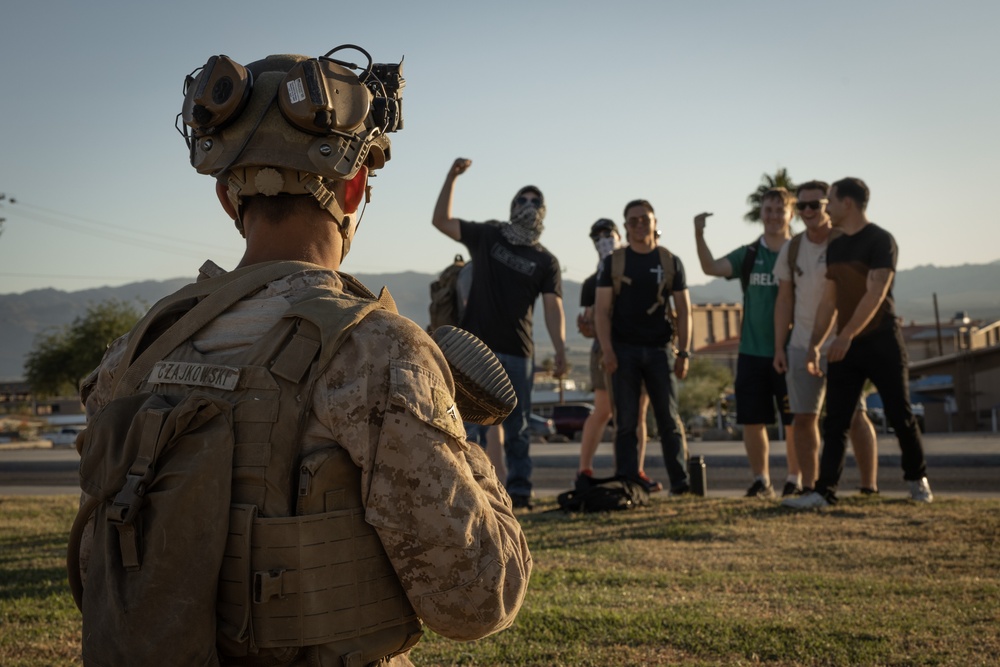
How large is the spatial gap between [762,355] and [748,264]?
87 cm

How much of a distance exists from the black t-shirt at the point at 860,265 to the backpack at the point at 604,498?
222 centimetres

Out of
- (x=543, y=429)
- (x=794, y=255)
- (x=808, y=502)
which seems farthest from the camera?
(x=543, y=429)

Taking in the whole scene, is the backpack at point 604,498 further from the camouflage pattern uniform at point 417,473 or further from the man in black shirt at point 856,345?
the camouflage pattern uniform at point 417,473

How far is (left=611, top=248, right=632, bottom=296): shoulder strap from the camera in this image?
9117 millimetres

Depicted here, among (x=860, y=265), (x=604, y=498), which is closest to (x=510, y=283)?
(x=604, y=498)

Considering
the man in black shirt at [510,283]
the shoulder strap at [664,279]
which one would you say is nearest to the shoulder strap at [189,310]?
the man in black shirt at [510,283]

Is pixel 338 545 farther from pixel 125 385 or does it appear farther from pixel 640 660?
pixel 640 660

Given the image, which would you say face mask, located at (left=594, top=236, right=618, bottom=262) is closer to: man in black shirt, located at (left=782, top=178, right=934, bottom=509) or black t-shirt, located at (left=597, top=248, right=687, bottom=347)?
black t-shirt, located at (left=597, top=248, right=687, bottom=347)

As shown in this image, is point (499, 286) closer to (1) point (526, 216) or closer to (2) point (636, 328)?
(1) point (526, 216)

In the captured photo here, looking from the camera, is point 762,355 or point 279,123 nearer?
point 279,123

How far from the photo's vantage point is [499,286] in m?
8.77

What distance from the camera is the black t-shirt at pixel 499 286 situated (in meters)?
8.71

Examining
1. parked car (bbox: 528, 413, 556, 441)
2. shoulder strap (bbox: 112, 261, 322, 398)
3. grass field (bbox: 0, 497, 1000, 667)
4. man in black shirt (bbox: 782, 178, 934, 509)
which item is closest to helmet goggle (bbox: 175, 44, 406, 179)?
shoulder strap (bbox: 112, 261, 322, 398)

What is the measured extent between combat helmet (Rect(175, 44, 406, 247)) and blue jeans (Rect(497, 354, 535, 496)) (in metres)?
6.16
